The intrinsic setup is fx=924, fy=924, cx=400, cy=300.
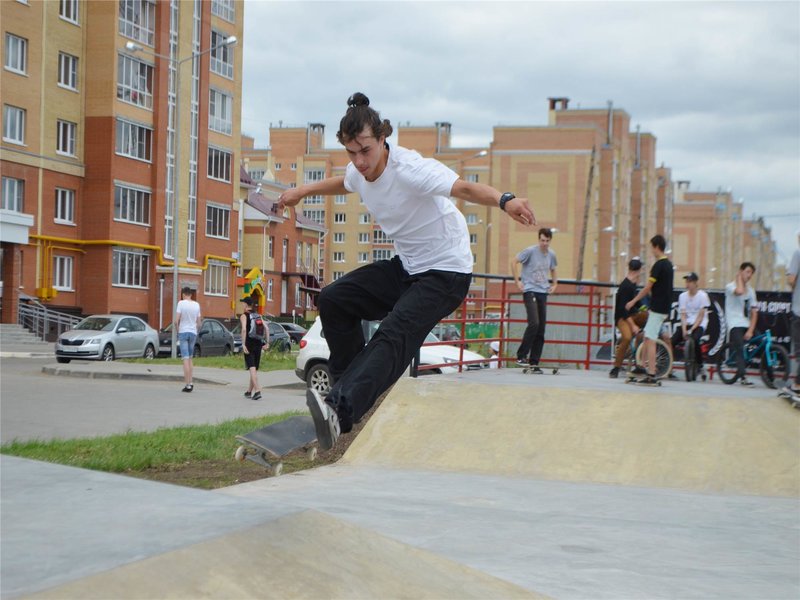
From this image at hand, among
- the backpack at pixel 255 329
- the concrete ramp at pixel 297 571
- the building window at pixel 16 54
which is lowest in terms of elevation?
the concrete ramp at pixel 297 571

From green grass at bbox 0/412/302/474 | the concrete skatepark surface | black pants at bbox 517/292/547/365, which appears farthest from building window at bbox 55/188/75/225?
green grass at bbox 0/412/302/474

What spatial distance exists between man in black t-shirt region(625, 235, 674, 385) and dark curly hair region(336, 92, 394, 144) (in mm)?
7835

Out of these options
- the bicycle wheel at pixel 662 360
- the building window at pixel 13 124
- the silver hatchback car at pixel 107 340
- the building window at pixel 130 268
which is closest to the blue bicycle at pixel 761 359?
the bicycle wheel at pixel 662 360

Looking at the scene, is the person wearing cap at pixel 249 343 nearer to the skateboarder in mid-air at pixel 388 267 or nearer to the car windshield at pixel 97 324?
the skateboarder in mid-air at pixel 388 267

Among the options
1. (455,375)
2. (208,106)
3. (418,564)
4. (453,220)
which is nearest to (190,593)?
(418,564)

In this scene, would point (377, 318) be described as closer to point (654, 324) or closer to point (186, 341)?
point (654, 324)

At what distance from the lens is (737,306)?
14.2m

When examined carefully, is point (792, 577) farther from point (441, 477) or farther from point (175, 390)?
point (175, 390)

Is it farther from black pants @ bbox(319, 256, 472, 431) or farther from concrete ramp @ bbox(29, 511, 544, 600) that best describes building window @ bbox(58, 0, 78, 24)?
concrete ramp @ bbox(29, 511, 544, 600)

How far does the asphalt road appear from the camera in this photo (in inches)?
468

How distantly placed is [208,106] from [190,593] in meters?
49.8

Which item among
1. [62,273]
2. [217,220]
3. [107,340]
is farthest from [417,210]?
[217,220]

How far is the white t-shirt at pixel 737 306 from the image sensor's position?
14109 mm

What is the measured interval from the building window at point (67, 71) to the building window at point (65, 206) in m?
4.80
